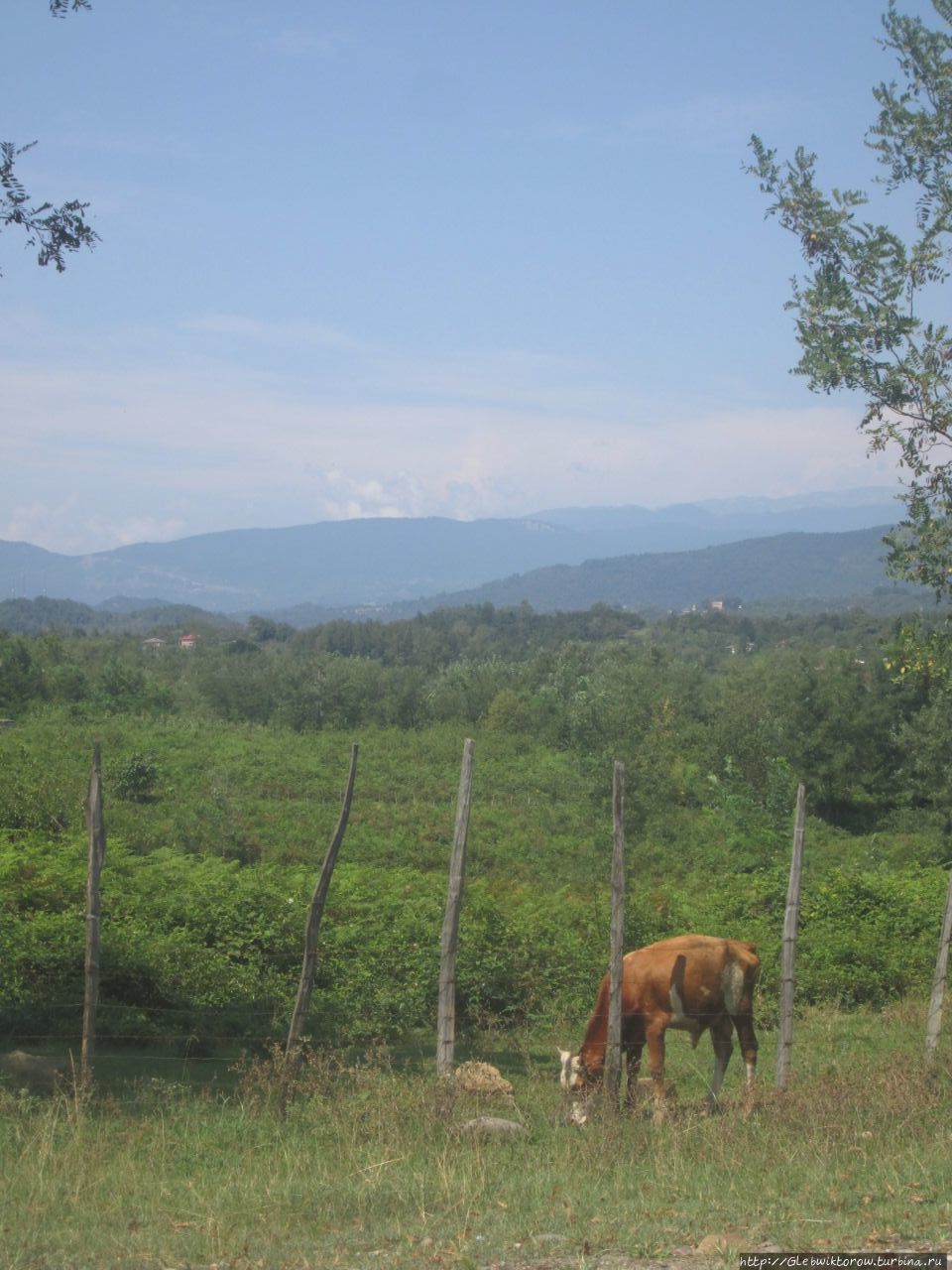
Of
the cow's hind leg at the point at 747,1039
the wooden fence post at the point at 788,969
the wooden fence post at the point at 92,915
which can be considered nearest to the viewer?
the wooden fence post at the point at 92,915

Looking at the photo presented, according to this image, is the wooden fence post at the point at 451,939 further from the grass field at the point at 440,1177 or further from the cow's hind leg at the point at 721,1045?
the cow's hind leg at the point at 721,1045

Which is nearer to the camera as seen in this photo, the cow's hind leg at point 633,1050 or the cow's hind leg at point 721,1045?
the cow's hind leg at point 633,1050

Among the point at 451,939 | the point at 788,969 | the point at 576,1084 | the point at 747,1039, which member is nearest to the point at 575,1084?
the point at 576,1084

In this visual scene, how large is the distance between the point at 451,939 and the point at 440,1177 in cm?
198

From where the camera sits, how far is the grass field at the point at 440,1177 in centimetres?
596

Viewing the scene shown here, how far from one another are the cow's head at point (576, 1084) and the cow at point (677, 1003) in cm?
1

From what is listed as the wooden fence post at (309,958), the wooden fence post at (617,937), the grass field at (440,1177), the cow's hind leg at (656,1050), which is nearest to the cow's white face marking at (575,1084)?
the grass field at (440,1177)

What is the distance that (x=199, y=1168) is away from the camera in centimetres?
734

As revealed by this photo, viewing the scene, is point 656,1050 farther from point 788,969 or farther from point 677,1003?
point 788,969

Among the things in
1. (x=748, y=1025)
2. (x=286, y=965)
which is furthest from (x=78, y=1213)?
(x=286, y=965)

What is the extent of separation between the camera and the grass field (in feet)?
19.6

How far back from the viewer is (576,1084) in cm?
925

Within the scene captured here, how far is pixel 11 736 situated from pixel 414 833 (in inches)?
459

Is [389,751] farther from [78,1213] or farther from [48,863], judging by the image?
[78,1213]
